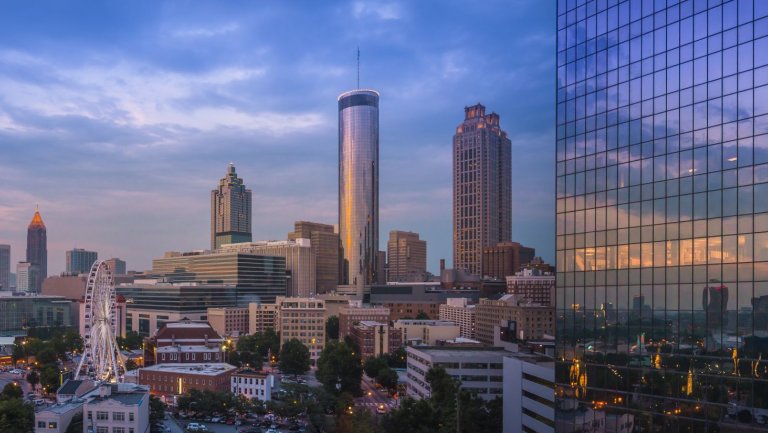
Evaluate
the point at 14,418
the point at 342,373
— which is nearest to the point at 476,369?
the point at 342,373

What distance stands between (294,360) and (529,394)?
76187mm

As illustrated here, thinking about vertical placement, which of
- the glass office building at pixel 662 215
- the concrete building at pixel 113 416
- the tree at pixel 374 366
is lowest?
the tree at pixel 374 366

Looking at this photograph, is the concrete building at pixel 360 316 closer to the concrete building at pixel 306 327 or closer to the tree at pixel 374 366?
the concrete building at pixel 306 327

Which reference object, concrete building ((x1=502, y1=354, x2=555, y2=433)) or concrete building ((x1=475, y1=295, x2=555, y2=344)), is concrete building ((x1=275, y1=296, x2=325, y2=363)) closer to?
concrete building ((x1=475, y1=295, x2=555, y2=344))

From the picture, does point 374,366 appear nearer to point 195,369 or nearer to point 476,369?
point 195,369

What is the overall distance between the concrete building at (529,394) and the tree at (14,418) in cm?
5025

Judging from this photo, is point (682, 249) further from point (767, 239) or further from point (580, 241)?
point (580, 241)

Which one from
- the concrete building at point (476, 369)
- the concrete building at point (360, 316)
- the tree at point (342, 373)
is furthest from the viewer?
the concrete building at point (360, 316)

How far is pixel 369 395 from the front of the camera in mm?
111375

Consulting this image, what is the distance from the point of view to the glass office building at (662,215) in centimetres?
2836

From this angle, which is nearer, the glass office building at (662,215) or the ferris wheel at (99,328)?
the glass office building at (662,215)

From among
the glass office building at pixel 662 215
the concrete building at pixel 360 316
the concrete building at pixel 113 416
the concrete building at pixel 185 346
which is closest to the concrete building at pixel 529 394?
the glass office building at pixel 662 215

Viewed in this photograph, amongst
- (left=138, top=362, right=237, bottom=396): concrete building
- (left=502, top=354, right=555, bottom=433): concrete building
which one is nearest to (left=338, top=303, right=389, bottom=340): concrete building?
(left=138, top=362, right=237, bottom=396): concrete building

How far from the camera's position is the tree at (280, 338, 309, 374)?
123375 mm
